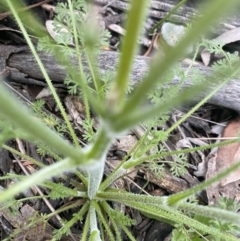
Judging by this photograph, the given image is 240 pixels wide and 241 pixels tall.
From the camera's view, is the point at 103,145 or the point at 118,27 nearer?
the point at 103,145

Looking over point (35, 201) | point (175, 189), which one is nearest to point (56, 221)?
point (35, 201)

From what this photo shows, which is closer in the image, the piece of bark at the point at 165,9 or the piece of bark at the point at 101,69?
the piece of bark at the point at 101,69

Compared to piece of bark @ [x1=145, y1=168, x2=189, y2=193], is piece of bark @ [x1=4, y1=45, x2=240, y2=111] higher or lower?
higher

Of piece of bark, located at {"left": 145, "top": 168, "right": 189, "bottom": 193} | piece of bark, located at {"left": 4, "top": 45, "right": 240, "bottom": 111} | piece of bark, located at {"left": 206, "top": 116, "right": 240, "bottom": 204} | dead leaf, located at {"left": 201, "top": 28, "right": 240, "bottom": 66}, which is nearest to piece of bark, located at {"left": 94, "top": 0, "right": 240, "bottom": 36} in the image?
dead leaf, located at {"left": 201, "top": 28, "right": 240, "bottom": 66}

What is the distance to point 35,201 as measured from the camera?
1815mm

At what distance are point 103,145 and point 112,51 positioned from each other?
46.2 inches

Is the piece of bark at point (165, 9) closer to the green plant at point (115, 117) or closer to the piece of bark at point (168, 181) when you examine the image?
the green plant at point (115, 117)

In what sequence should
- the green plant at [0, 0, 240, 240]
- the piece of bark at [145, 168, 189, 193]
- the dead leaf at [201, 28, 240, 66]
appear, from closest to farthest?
the green plant at [0, 0, 240, 240], the piece of bark at [145, 168, 189, 193], the dead leaf at [201, 28, 240, 66]

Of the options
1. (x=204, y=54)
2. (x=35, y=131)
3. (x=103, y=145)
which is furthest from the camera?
(x=204, y=54)

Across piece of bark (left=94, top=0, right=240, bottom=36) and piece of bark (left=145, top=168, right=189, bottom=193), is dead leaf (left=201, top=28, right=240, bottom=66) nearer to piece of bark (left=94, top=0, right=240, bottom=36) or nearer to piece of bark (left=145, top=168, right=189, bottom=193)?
piece of bark (left=94, top=0, right=240, bottom=36)

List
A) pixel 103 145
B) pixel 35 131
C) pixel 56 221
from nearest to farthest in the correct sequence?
pixel 35 131 → pixel 103 145 → pixel 56 221

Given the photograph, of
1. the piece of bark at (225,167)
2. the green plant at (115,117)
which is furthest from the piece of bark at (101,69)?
the green plant at (115,117)

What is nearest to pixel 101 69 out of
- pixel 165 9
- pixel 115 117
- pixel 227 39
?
pixel 165 9

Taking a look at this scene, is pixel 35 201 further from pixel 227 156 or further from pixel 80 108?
pixel 227 156
